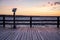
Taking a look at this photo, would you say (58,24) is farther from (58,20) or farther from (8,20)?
(8,20)

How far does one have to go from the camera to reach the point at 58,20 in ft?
33.1

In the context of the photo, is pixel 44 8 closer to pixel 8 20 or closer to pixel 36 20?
pixel 36 20

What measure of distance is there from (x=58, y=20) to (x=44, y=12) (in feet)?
5.51

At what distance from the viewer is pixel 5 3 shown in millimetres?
11438

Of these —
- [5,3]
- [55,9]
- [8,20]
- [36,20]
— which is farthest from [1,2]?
[55,9]

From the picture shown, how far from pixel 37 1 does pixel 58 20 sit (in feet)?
7.20

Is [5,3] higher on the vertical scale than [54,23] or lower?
higher

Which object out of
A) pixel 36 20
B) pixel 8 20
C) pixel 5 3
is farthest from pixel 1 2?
pixel 36 20

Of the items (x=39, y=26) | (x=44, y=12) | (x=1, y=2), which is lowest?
(x=39, y=26)

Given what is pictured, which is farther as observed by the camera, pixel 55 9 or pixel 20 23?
pixel 55 9

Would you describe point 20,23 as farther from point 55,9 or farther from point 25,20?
point 55,9

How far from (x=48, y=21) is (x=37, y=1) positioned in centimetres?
180

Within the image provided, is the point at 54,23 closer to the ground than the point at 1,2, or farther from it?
closer to the ground

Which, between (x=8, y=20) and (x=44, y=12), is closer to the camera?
(x=8, y=20)
